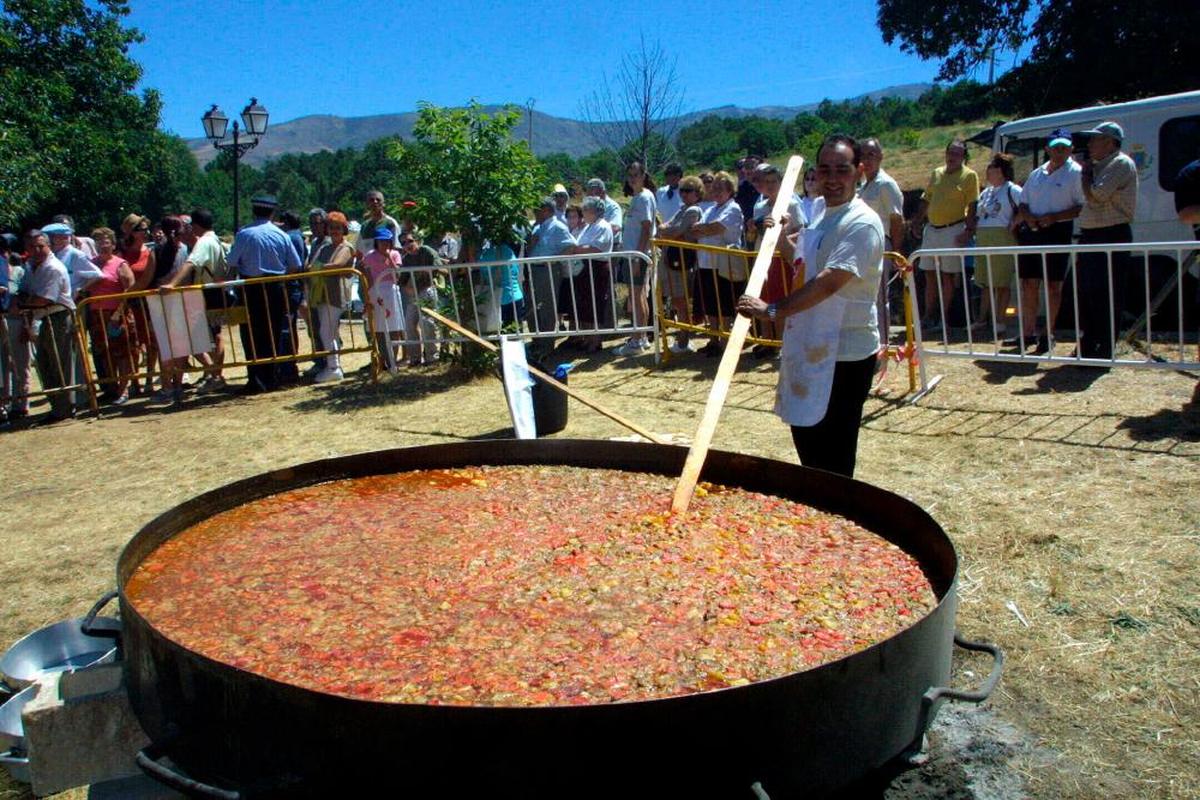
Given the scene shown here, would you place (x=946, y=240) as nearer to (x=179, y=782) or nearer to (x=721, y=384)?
(x=721, y=384)

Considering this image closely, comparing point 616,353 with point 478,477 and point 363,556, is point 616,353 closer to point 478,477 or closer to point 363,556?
point 478,477

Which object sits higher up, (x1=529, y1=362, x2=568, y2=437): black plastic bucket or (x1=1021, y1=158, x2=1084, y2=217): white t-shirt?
(x1=1021, y1=158, x2=1084, y2=217): white t-shirt

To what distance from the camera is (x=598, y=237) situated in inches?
446

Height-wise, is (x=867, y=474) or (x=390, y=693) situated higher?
(x=390, y=693)

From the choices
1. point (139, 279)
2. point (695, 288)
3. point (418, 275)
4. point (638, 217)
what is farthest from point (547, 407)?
point (139, 279)

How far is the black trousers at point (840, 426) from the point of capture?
14.4ft

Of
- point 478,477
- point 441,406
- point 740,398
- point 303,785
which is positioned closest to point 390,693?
point 303,785

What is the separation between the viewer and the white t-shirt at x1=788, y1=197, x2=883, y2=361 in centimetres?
410

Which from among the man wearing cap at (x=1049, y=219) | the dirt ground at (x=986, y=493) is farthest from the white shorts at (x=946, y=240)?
the dirt ground at (x=986, y=493)

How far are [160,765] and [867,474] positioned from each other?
5.04 metres

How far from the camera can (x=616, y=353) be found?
11.5 meters

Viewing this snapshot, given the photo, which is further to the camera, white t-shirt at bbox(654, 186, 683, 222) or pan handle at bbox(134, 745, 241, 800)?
white t-shirt at bbox(654, 186, 683, 222)

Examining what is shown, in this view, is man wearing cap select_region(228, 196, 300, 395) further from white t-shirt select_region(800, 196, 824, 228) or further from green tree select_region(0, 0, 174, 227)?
green tree select_region(0, 0, 174, 227)

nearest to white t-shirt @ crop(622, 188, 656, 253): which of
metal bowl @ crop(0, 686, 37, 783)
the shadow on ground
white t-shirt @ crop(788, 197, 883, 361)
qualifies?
the shadow on ground
